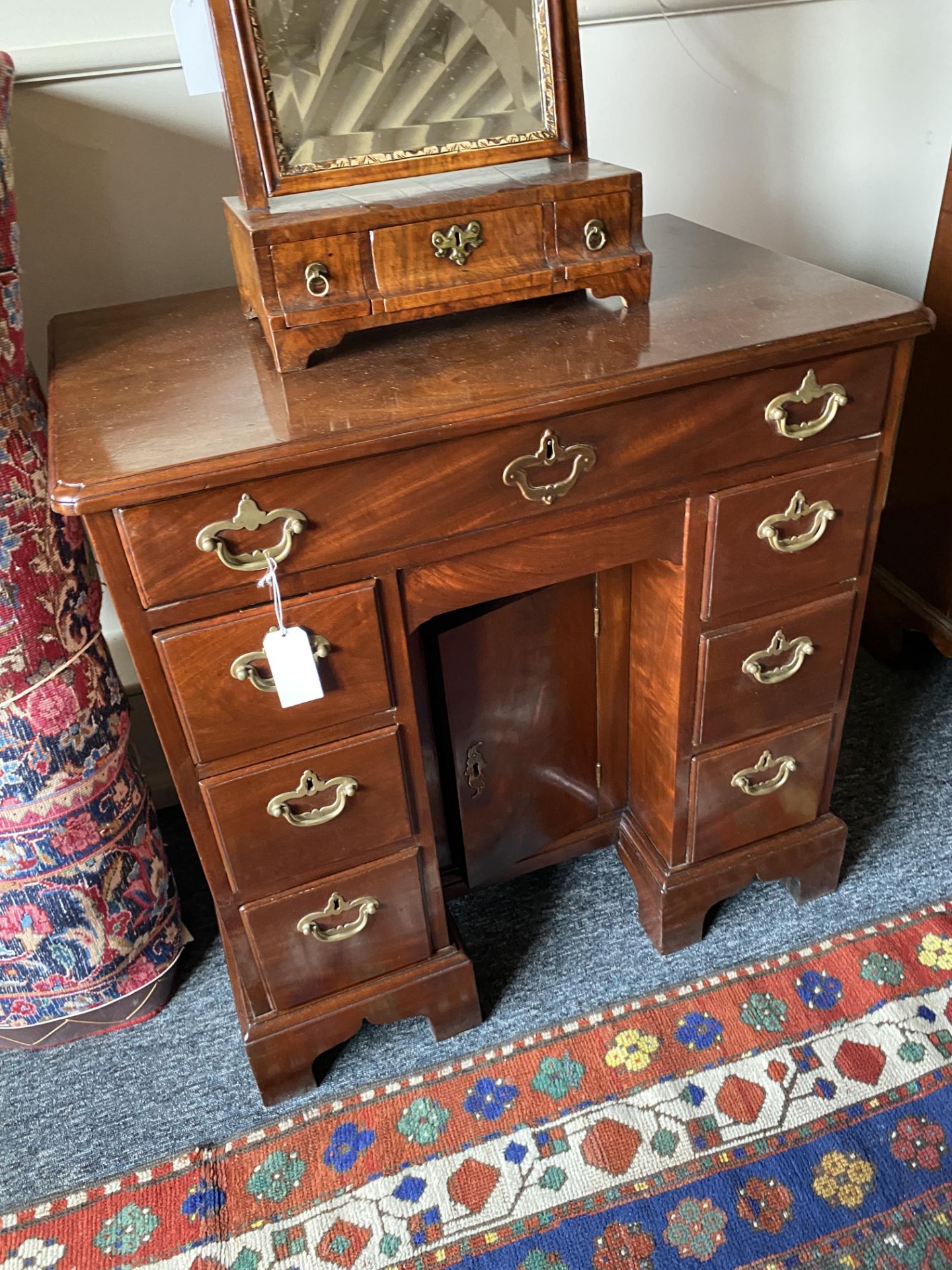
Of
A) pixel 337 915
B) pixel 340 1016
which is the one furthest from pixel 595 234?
pixel 340 1016

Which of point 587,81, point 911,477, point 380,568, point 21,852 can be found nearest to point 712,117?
point 587,81

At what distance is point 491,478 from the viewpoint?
0.95m

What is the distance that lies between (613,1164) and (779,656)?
0.68 metres

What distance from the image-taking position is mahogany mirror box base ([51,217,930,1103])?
0.90 m

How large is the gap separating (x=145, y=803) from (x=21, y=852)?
185 millimetres

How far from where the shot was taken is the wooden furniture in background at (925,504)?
163cm

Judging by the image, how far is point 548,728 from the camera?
4.43 feet

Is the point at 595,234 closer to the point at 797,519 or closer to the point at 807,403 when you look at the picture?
the point at 807,403

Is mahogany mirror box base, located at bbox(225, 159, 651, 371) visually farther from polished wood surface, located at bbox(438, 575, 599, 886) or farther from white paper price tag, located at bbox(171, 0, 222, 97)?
polished wood surface, located at bbox(438, 575, 599, 886)

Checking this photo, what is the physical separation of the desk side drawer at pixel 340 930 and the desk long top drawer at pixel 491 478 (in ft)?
1.40

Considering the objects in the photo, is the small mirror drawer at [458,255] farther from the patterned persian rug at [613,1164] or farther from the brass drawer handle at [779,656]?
the patterned persian rug at [613,1164]

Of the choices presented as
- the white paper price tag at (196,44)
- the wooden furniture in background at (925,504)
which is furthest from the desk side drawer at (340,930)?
the wooden furniture in background at (925,504)

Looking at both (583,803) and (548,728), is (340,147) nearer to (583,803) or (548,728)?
(548,728)

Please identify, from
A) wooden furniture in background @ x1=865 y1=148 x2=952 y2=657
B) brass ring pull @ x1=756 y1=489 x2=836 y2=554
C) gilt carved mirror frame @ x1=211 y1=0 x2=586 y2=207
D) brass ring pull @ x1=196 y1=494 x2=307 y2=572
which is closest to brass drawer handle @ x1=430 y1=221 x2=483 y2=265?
gilt carved mirror frame @ x1=211 y1=0 x2=586 y2=207
